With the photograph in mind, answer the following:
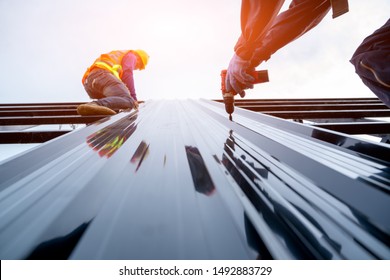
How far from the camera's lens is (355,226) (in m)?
0.48

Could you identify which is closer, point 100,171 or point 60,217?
point 60,217

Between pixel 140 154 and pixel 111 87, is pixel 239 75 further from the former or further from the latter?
pixel 111 87

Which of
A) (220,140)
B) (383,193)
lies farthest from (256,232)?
(220,140)

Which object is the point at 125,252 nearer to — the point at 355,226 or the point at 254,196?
the point at 254,196

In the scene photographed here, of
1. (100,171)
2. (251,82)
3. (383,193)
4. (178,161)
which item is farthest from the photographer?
(251,82)

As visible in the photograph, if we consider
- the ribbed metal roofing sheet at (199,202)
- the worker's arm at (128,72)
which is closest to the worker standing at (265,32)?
the ribbed metal roofing sheet at (199,202)

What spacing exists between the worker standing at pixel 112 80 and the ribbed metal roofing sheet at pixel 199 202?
1.91m

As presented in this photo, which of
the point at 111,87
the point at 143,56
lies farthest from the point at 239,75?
the point at 143,56

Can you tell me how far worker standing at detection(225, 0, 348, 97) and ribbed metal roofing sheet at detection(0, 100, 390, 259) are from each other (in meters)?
0.79

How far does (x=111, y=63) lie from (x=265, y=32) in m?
2.72

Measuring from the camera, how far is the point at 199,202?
59 centimetres

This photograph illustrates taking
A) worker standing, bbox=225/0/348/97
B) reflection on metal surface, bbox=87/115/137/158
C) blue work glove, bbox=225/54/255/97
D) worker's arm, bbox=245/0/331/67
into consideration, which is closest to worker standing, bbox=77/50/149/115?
reflection on metal surface, bbox=87/115/137/158

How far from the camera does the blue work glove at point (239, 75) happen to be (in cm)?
155

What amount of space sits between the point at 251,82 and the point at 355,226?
4.19 ft
